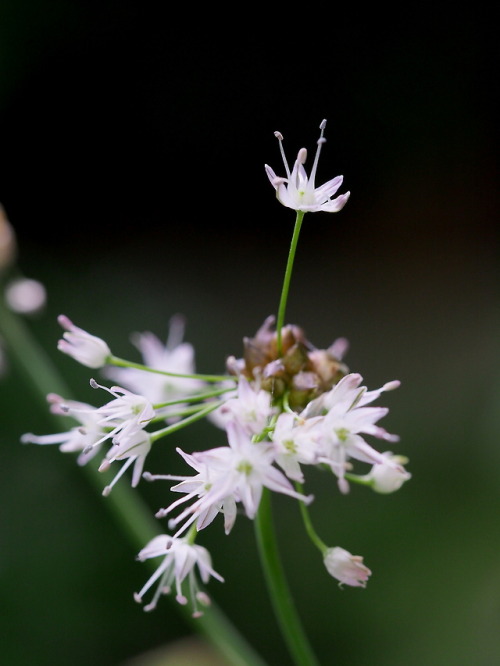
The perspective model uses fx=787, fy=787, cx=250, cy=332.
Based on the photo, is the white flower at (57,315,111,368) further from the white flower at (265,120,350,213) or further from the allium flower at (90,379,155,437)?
the white flower at (265,120,350,213)

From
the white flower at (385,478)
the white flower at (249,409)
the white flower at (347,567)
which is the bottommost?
the white flower at (347,567)

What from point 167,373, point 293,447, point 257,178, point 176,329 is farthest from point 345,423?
point 257,178

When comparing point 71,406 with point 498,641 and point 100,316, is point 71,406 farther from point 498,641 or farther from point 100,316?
point 100,316

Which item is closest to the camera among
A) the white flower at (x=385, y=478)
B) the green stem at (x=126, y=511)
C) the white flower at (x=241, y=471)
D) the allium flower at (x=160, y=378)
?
the white flower at (x=241, y=471)

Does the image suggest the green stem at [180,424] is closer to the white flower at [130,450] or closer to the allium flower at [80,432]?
the white flower at [130,450]

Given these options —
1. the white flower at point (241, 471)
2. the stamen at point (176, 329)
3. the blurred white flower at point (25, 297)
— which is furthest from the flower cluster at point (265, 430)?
the stamen at point (176, 329)

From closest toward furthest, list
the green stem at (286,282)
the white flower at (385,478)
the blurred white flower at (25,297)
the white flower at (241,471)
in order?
1. the white flower at (241,471)
2. the green stem at (286,282)
3. the white flower at (385,478)
4. the blurred white flower at (25,297)

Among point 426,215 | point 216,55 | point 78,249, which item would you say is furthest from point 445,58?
point 78,249

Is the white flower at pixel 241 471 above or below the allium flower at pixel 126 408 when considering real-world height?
below

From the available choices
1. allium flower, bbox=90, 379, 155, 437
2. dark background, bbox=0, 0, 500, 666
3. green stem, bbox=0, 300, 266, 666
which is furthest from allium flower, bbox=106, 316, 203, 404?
dark background, bbox=0, 0, 500, 666
